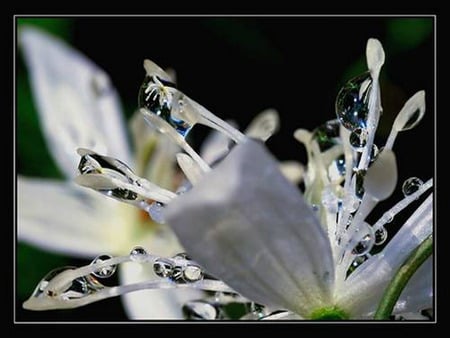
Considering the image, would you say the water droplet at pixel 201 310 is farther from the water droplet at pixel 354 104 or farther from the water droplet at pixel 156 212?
the water droplet at pixel 354 104

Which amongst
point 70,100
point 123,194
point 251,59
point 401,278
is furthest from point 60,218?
point 401,278

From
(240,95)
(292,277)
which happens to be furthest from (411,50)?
(292,277)

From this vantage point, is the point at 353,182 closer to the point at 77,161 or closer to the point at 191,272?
the point at 191,272

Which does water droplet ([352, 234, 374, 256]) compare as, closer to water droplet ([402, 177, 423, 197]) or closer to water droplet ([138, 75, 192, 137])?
water droplet ([402, 177, 423, 197])

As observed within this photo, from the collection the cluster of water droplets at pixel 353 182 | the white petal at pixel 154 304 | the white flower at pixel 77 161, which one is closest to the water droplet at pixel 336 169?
the cluster of water droplets at pixel 353 182

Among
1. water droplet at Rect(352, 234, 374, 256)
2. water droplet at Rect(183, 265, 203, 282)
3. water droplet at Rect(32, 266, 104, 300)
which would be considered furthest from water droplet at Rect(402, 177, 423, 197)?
water droplet at Rect(32, 266, 104, 300)
